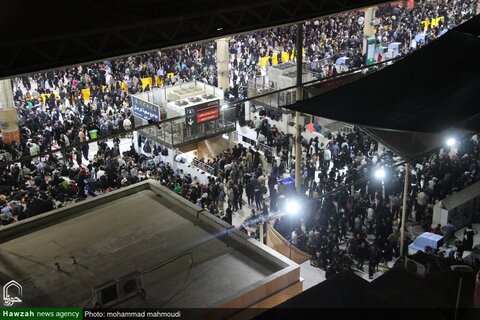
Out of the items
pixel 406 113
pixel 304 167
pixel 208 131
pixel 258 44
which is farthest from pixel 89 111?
pixel 406 113

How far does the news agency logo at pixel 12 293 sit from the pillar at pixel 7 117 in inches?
574

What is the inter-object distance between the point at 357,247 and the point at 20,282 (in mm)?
7299

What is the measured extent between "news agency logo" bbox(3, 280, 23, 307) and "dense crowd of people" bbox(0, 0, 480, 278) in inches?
127

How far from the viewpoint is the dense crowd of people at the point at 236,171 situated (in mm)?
14790

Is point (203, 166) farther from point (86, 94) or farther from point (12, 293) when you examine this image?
point (12, 293)

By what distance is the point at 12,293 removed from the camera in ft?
28.3

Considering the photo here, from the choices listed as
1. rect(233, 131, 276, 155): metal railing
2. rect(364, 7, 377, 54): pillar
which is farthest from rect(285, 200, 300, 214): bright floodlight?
rect(364, 7, 377, 54): pillar

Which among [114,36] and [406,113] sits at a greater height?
[114,36]

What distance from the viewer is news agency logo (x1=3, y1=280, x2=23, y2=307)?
8414 mm

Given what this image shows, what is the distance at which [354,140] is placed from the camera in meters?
20.7

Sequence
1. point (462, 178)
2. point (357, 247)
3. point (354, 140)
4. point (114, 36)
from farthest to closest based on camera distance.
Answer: point (354, 140)
point (462, 178)
point (357, 247)
point (114, 36)

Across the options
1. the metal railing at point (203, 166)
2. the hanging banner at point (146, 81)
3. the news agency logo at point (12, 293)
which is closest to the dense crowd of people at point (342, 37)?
the hanging banner at point (146, 81)

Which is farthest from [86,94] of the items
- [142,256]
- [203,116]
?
[142,256]

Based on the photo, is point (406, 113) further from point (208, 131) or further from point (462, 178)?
point (208, 131)
